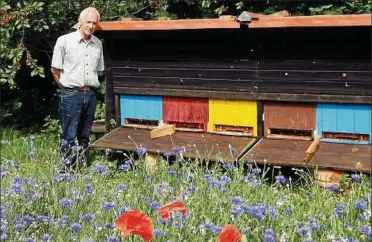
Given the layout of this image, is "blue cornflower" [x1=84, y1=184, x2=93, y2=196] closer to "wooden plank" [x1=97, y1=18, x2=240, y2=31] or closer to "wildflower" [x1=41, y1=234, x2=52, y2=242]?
"wildflower" [x1=41, y1=234, x2=52, y2=242]

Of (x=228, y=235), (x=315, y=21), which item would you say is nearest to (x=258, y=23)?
(x=315, y=21)

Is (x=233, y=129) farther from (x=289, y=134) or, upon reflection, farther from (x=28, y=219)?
(x=28, y=219)

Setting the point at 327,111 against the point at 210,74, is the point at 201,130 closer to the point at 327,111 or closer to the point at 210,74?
the point at 210,74

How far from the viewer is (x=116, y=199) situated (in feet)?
13.1

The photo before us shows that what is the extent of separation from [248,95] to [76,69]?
1.68 meters

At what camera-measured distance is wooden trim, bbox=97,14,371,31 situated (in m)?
4.88

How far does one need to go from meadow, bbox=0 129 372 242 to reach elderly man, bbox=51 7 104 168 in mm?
1226

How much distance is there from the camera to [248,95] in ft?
18.7

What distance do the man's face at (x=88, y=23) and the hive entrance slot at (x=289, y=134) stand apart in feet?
6.44

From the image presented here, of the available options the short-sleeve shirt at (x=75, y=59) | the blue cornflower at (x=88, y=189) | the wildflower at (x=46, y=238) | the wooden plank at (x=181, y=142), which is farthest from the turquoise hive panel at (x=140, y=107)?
the wildflower at (x=46, y=238)

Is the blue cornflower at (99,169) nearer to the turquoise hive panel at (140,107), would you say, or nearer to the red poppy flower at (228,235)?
the red poppy flower at (228,235)

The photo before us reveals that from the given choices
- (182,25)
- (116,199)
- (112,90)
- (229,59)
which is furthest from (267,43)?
(116,199)

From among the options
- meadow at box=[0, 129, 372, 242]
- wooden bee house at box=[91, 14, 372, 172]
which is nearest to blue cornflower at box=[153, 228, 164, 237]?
meadow at box=[0, 129, 372, 242]

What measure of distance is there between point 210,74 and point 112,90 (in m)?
1.17
